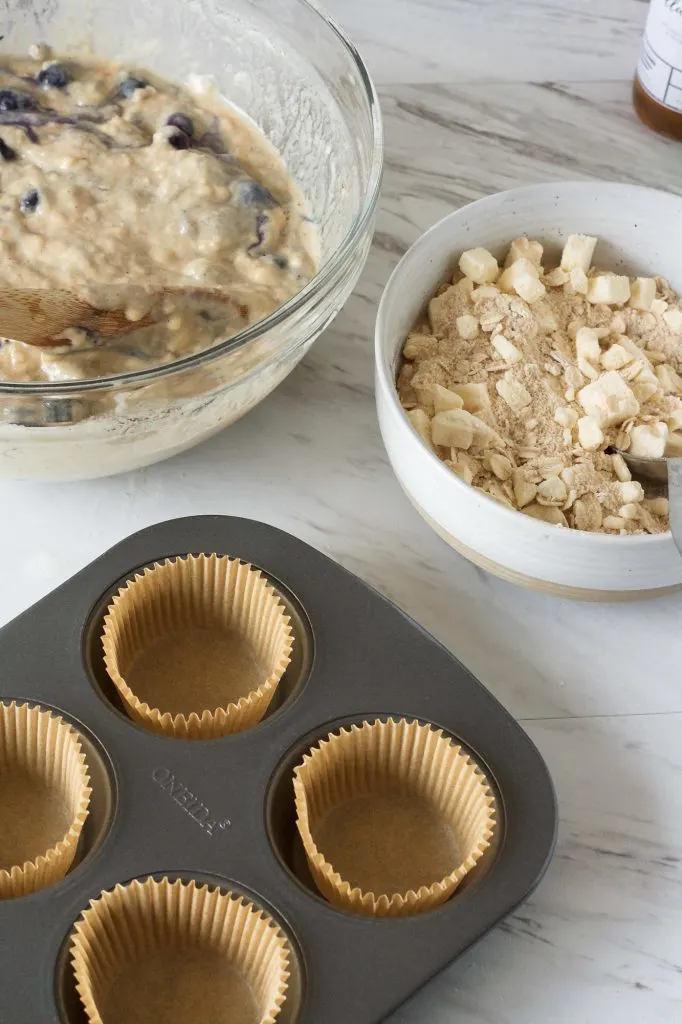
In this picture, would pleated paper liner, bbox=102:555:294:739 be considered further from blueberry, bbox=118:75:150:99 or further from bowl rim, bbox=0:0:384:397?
blueberry, bbox=118:75:150:99

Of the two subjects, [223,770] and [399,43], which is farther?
[399,43]

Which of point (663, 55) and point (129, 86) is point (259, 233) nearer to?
point (129, 86)

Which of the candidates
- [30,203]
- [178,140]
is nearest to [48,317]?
[30,203]

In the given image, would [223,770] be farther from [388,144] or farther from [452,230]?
[388,144]

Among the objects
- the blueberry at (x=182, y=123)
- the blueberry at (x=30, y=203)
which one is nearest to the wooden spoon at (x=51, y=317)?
the blueberry at (x=30, y=203)

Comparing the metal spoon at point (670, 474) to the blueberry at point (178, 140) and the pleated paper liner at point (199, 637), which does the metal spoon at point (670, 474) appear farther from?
the blueberry at point (178, 140)

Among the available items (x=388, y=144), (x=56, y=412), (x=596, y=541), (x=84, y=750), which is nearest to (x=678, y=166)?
(x=388, y=144)
